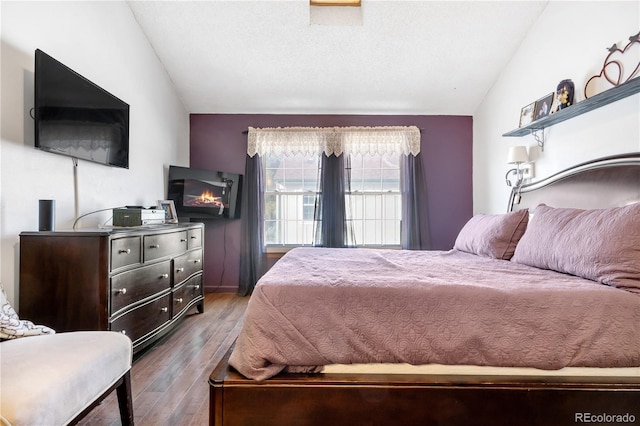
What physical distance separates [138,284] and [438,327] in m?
1.96

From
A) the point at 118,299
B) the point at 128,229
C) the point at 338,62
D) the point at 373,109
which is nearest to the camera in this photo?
Result: the point at 118,299

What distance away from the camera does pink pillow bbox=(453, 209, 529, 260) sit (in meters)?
2.30

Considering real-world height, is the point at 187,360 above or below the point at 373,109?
below

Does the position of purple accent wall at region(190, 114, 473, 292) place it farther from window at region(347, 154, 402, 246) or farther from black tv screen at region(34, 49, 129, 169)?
black tv screen at region(34, 49, 129, 169)

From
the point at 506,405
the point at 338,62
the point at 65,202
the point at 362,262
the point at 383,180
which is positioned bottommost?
the point at 506,405

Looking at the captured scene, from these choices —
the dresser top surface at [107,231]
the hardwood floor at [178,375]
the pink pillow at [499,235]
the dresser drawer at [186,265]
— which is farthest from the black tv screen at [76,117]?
the pink pillow at [499,235]

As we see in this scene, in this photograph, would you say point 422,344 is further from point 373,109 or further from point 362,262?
point 373,109

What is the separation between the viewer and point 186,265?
3047 mm

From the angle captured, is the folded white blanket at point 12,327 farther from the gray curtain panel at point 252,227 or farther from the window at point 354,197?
the window at point 354,197

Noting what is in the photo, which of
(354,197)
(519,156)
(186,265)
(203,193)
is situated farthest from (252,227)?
(519,156)

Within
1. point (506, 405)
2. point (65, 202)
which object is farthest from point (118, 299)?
point (506, 405)

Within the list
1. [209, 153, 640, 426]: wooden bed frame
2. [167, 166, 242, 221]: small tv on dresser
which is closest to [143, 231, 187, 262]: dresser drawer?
[167, 166, 242, 221]: small tv on dresser

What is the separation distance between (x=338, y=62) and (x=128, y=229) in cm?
263

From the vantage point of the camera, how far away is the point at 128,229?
7.38 ft
